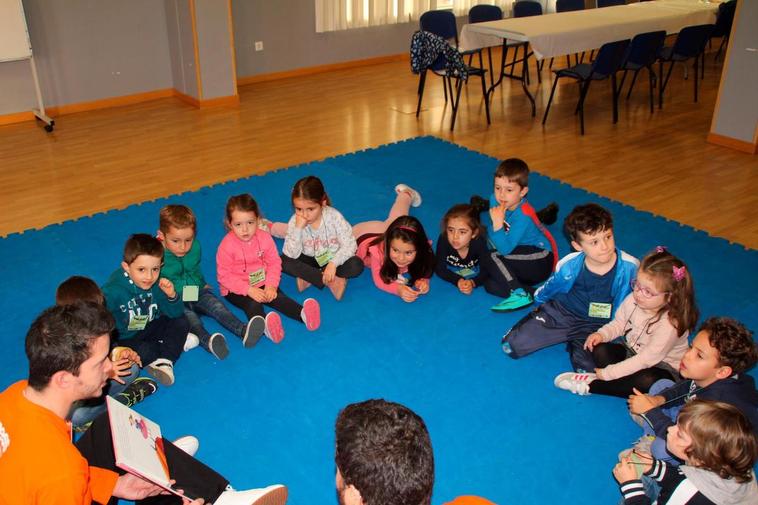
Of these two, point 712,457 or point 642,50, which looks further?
point 642,50

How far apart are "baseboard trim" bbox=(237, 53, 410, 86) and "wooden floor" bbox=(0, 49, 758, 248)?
0.18m

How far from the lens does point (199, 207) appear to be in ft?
17.6

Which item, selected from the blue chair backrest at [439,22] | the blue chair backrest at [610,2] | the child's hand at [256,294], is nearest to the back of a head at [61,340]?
the child's hand at [256,294]

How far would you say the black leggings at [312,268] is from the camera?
427 centimetres

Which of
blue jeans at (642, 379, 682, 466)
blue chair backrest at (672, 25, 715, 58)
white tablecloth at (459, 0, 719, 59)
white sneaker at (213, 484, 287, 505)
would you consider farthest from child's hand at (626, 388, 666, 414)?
blue chair backrest at (672, 25, 715, 58)

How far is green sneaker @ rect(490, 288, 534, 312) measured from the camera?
4.07 meters

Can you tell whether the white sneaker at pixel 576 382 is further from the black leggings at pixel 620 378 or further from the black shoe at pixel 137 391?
the black shoe at pixel 137 391

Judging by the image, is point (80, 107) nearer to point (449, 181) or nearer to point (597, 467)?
Result: point (449, 181)

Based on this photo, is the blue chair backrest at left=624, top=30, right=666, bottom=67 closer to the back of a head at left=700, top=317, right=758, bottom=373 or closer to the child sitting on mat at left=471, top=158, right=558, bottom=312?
the child sitting on mat at left=471, top=158, right=558, bottom=312

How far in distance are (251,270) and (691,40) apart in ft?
22.4

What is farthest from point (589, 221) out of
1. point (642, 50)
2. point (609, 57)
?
point (642, 50)

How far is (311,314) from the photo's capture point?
152 inches

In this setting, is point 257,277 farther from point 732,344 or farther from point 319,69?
point 319,69

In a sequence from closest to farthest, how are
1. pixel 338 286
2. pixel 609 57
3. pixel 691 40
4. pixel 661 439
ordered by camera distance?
pixel 661 439, pixel 338 286, pixel 609 57, pixel 691 40
